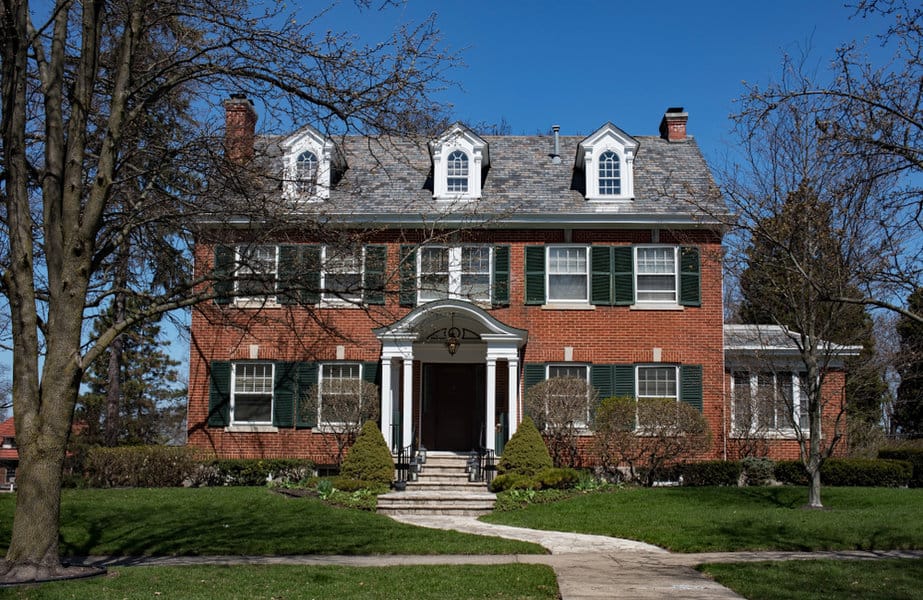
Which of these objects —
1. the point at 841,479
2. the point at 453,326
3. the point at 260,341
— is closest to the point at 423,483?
the point at 453,326

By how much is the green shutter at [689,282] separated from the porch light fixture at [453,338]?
511 centimetres

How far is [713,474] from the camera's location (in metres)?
19.8

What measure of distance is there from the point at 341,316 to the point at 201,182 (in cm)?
1060

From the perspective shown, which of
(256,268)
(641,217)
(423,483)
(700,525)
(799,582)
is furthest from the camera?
(641,217)

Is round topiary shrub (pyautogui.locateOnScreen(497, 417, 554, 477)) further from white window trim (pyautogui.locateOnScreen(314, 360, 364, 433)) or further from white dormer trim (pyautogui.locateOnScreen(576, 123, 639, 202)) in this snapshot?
white dormer trim (pyautogui.locateOnScreen(576, 123, 639, 202))

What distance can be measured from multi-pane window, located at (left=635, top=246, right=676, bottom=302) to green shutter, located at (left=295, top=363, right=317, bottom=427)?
7.65 m

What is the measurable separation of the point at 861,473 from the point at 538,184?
9.66 meters

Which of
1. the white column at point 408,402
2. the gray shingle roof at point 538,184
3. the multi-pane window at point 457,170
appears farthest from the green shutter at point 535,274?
the white column at point 408,402

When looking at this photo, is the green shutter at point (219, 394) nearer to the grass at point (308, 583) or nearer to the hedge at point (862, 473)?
the grass at point (308, 583)

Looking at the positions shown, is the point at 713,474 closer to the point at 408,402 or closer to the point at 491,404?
the point at 491,404

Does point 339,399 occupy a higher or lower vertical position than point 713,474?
higher

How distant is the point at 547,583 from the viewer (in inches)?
382

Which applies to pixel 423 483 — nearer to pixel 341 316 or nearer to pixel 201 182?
pixel 341 316

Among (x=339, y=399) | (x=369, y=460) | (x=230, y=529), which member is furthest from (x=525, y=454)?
(x=230, y=529)
